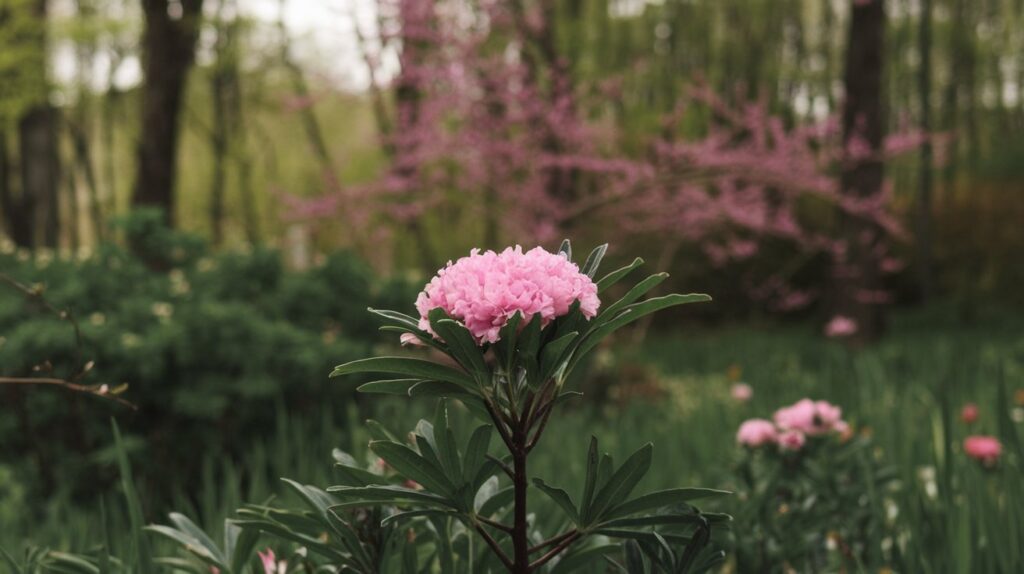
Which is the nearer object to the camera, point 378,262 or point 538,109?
point 538,109

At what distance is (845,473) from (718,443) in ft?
3.69

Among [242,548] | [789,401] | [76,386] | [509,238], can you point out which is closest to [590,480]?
[242,548]

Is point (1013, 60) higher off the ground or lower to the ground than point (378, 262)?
higher

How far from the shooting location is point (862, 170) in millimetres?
7805

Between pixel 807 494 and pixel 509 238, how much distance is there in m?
6.40

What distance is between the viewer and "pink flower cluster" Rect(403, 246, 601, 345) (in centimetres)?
95

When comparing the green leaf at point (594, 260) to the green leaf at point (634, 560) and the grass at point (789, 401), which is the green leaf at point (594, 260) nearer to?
the green leaf at point (634, 560)

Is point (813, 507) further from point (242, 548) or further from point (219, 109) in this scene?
point (219, 109)

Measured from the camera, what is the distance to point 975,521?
179cm

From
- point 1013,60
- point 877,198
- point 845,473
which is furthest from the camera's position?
point 1013,60

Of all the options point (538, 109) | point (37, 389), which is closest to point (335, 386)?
point (37, 389)

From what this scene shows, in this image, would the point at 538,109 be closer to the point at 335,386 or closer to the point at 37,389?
the point at 335,386

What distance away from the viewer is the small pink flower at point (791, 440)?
1.83 metres

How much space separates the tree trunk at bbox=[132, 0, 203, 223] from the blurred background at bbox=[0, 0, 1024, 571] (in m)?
0.03
